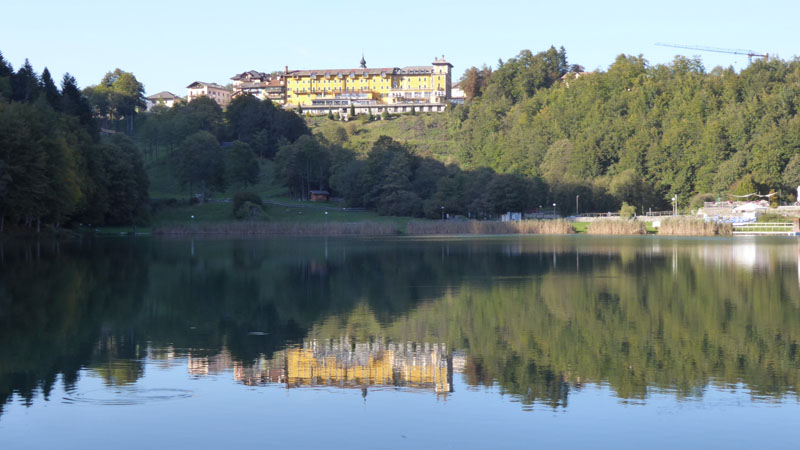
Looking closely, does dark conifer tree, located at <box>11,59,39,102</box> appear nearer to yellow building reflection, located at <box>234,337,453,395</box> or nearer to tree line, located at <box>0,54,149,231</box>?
tree line, located at <box>0,54,149,231</box>

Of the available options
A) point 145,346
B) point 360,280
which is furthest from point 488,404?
point 360,280

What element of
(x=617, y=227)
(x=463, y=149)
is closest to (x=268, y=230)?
(x=617, y=227)

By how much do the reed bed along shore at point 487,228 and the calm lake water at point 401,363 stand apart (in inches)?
2184

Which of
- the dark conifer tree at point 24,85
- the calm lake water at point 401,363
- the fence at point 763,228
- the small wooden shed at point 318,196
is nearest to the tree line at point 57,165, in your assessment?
the dark conifer tree at point 24,85

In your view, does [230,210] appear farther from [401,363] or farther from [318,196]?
[401,363]

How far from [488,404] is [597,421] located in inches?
63.8

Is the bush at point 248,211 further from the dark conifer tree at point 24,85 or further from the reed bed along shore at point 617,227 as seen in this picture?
the reed bed along shore at point 617,227

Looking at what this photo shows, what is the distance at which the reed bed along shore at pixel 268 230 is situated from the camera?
82.5m

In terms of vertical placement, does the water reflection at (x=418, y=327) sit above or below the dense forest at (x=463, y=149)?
below

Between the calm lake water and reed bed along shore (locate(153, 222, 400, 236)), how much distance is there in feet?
171

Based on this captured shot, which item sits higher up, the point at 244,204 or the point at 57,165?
the point at 57,165

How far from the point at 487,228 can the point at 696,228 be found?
20.3m

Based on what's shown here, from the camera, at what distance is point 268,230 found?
3270 inches

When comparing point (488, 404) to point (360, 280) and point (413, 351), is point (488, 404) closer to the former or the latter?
point (413, 351)
